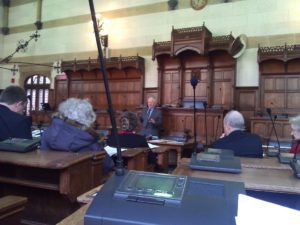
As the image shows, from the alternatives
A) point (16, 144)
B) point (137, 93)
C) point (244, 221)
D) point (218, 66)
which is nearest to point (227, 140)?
point (16, 144)

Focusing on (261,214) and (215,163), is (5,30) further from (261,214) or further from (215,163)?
(261,214)

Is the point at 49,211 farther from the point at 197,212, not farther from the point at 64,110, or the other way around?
the point at 197,212

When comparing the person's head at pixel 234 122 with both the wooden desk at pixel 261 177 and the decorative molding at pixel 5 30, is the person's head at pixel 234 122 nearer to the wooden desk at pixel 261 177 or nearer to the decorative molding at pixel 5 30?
the wooden desk at pixel 261 177

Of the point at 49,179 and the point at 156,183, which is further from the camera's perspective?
the point at 49,179

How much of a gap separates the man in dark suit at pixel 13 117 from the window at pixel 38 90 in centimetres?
829

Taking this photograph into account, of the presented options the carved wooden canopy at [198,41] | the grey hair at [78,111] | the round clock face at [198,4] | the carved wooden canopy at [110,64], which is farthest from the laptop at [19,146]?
the round clock face at [198,4]

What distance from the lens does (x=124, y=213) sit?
82 cm

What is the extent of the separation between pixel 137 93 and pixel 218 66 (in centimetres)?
265

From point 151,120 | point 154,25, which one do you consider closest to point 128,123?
point 151,120

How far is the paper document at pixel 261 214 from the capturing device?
0.81 metres

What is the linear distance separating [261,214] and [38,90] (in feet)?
37.6

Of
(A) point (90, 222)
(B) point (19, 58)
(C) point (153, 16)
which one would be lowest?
(A) point (90, 222)

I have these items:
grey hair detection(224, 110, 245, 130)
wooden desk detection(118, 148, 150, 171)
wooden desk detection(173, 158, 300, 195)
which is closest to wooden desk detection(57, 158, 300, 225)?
wooden desk detection(173, 158, 300, 195)

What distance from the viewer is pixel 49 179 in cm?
222
